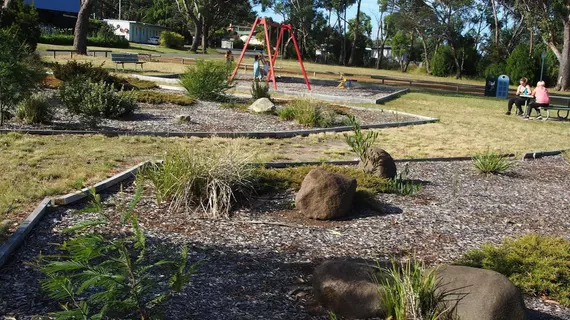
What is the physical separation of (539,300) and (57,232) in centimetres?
399

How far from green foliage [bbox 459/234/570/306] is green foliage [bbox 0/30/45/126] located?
820 cm

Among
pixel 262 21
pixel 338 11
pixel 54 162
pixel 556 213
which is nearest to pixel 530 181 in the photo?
pixel 556 213

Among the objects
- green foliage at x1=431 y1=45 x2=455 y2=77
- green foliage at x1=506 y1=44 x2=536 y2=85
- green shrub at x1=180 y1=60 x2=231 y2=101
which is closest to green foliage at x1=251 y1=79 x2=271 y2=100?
green shrub at x1=180 y1=60 x2=231 y2=101

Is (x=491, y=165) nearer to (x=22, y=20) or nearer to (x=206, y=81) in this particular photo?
(x=206, y=81)

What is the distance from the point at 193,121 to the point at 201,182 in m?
7.11

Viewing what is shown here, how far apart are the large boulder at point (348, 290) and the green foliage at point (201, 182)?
210cm

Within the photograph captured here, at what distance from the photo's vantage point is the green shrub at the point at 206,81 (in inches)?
679

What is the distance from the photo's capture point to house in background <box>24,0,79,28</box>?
62.1m

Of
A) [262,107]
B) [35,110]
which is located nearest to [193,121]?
[262,107]

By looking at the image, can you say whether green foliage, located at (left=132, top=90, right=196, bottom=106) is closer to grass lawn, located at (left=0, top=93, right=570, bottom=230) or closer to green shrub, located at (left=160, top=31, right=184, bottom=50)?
grass lawn, located at (left=0, top=93, right=570, bottom=230)

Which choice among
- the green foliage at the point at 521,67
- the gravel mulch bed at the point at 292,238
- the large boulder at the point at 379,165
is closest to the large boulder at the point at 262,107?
the gravel mulch bed at the point at 292,238

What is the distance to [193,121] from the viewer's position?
533 inches

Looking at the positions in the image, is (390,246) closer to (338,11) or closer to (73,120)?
(73,120)

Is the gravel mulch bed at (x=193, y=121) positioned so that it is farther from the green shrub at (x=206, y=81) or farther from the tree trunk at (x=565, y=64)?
the tree trunk at (x=565, y=64)
